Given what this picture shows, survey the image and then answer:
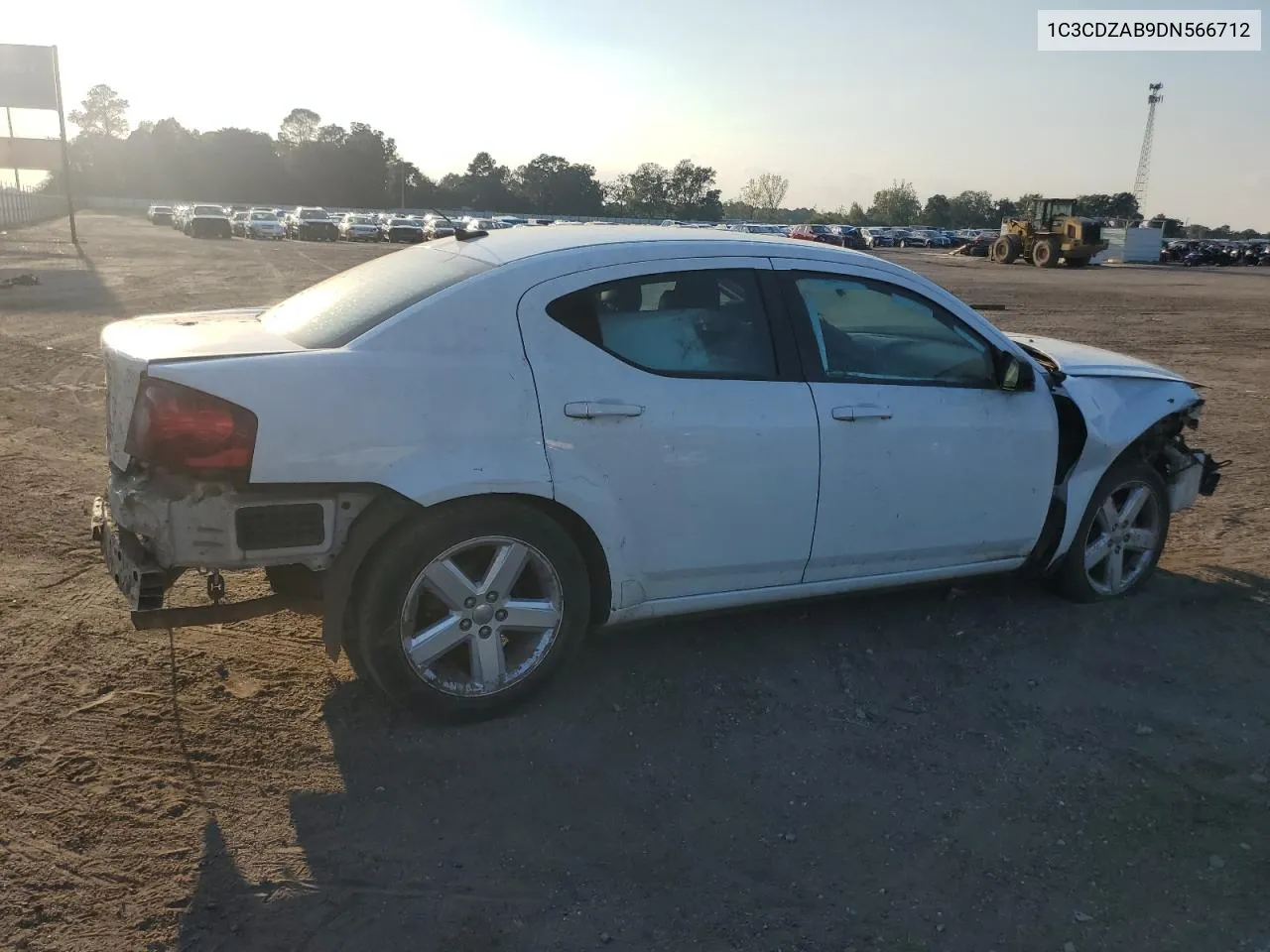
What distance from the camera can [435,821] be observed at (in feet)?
10.3

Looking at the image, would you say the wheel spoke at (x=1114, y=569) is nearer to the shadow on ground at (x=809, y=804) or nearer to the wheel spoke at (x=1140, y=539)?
the wheel spoke at (x=1140, y=539)

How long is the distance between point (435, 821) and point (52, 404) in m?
7.28

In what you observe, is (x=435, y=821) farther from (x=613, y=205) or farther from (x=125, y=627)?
(x=613, y=205)

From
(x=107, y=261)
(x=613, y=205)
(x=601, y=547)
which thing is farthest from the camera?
(x=613, y=205)

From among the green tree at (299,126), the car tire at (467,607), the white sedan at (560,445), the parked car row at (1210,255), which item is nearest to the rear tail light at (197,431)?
the white sedan at (560,445)

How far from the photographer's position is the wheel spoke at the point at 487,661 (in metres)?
3.61

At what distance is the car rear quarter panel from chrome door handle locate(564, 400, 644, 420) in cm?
14

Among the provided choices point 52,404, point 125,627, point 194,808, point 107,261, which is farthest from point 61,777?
point 107,261

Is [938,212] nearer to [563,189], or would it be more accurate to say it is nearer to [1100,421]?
[563,189]

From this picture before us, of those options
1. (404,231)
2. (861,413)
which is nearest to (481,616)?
(861,413)

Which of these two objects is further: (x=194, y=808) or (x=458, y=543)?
(x=458, y=543)

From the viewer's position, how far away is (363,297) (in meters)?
3.87

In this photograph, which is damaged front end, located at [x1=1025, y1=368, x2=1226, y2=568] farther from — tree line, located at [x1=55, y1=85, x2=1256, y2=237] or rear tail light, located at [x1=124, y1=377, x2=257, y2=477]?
tree line, located at [x1=55, y1=85, x2=1256, y2=237]

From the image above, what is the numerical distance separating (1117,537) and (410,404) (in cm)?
353
